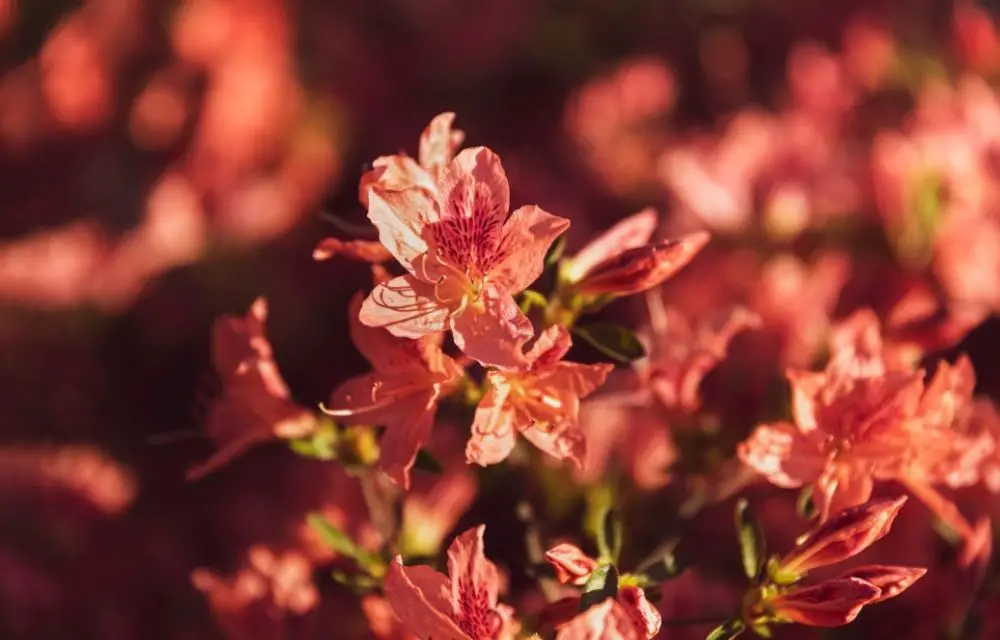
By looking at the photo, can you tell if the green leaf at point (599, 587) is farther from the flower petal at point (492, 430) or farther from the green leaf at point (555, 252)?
the green leaf at point (555, 252)

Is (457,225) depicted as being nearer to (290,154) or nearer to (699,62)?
(290,154)

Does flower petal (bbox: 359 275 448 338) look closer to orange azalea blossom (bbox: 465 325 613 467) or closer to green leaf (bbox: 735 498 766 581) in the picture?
orange azalea blossom (bbox: 465 325 613 467)

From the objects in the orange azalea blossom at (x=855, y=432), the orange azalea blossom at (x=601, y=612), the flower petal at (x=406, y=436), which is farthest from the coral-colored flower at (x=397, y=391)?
the orange azalea blossom at (x=855, y=432)

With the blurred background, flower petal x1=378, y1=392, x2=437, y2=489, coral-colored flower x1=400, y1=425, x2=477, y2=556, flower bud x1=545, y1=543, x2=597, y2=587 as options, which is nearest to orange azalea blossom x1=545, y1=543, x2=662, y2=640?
flower bud x1=545, y1=543, x2=597, y2=587

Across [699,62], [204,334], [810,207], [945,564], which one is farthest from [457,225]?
[699,62]

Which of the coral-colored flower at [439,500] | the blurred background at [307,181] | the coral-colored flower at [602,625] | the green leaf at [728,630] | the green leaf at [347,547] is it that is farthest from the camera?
the blurred background at [307,181]
